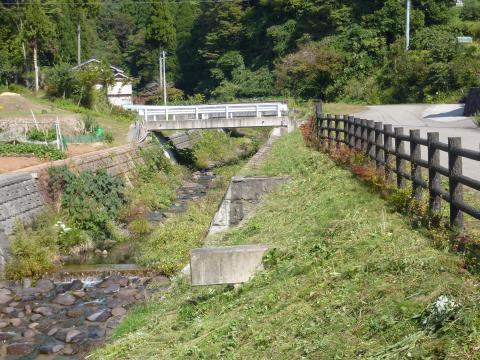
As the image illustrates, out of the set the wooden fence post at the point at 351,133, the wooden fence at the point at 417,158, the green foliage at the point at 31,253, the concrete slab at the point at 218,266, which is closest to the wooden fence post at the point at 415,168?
the wooden fence at the point at 417,158

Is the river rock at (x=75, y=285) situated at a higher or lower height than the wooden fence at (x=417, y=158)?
lower

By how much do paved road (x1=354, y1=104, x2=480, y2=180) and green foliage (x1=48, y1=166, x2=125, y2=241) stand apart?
31.0 ft

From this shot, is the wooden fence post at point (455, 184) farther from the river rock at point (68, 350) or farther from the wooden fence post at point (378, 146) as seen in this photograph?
the river rock at point (68, 350)

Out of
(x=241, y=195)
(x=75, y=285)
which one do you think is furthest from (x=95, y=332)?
(x=241, y=195)

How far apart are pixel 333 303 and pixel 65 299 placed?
8.79 m

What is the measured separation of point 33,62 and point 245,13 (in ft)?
74.6

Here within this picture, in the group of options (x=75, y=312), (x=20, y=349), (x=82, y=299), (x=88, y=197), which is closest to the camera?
(x=20, y=349)

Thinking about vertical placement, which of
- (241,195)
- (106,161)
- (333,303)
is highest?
(333,303)

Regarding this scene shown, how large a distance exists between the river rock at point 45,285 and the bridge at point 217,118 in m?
16.8

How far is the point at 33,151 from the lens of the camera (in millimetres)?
22906

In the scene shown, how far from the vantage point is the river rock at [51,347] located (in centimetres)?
1032

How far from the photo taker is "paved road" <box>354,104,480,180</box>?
1456 centimetres

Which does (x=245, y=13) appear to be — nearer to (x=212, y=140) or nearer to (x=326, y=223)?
(x=212, y=140)

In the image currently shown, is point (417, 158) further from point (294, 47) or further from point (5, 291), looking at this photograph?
point (294, 47)
